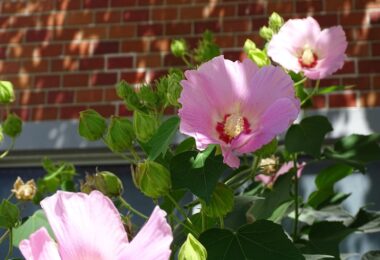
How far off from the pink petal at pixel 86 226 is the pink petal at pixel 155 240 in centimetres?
2

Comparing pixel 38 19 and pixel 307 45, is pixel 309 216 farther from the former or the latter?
pixel 38 19

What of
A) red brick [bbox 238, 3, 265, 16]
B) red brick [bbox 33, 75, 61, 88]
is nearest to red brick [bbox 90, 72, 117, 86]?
red brick [bbox 33, 75, 61, 88]

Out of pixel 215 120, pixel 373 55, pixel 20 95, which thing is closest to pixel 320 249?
pixel 215 120

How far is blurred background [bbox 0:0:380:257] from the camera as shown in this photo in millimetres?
2195

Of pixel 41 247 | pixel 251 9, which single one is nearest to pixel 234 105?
pixel 41 247

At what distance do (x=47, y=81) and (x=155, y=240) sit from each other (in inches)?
75.1

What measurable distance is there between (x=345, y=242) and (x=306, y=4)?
75 centimetres

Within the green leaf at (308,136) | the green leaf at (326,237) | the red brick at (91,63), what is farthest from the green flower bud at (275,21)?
the red brick at (91,63)

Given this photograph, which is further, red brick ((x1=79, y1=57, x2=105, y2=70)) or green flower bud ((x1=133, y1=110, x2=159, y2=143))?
red brick ((x1=79, y1=57, x2=105, y2=70))

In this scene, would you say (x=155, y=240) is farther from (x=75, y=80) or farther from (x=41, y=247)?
(x=75, y=80)

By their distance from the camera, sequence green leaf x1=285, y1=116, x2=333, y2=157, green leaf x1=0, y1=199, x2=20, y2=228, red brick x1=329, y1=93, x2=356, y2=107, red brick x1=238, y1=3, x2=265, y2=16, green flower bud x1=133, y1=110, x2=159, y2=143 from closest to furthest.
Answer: green flower bud x1=133, y1=110, x2=159, y2=143
green leaf x1=0, y1=199, x2=20, y2=228
green leaf x1=285, y1=116, x2=333, y2=157
red brick x1=329, y1=93, x2=356, y2=107
red brick x1=238, y1=3, x2=265, y2=16

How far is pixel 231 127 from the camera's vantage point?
699mm

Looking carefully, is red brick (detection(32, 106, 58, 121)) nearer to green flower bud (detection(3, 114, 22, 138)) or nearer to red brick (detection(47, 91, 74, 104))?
red brick (detection(47, 91, 74, 104))

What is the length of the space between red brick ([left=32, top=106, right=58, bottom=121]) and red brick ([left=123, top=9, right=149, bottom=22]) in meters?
0.38
